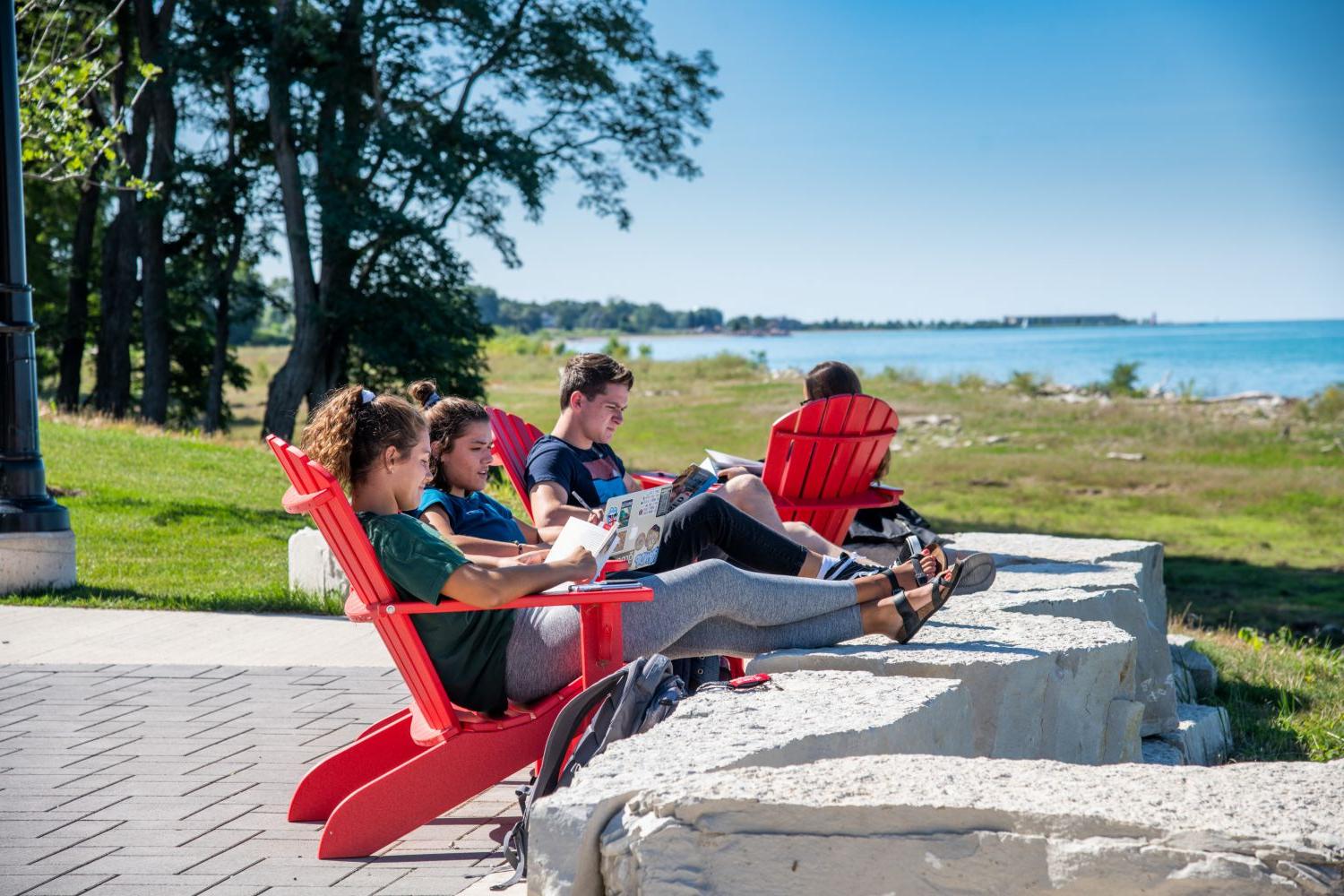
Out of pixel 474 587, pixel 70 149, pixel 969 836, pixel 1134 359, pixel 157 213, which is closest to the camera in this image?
pixel 969 836

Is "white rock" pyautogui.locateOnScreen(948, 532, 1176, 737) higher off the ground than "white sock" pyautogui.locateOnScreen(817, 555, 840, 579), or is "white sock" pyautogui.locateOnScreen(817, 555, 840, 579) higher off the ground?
"white sock" pyautogui.locateOnScreen(817, 555, 840, 579)

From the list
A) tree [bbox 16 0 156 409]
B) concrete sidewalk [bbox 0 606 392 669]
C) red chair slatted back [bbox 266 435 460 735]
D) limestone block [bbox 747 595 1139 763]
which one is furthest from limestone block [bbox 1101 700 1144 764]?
tree [bbox 16 0 156 409]

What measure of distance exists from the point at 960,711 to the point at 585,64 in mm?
20871

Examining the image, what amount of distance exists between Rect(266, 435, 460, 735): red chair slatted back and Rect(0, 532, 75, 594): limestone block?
14.6 ft

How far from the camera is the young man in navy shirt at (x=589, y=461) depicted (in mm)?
5098

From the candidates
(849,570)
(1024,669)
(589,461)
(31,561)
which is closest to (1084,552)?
(849,570)

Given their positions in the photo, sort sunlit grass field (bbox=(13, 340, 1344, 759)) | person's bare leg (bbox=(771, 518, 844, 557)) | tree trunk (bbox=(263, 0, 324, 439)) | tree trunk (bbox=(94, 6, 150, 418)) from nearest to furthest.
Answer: person's bare leg (bbox=(771, 518, 844, 557)) < sunlit grass field (bbox=(13, 340, 1344, 759)) < tree trunk (bbox=(263, 0, 324, 439)) < tree trunk (bbox=(94, 6, 150, 418))

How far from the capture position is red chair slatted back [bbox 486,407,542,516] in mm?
5715

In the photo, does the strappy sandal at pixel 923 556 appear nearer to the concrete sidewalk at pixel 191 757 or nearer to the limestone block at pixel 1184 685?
the concrete sidewalk at pixel 191 757

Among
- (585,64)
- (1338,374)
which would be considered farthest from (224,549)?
(1338,374)

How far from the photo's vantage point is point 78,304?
25.9 m

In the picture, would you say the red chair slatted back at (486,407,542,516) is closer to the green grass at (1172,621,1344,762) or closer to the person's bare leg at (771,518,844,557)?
the person's bare leg at (771,518,844,557)

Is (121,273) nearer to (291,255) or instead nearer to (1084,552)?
(291,255)

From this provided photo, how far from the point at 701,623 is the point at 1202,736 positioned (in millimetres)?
2654
